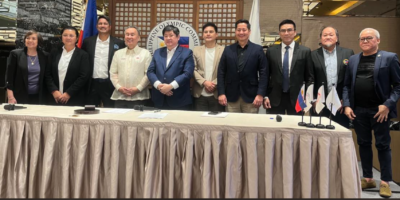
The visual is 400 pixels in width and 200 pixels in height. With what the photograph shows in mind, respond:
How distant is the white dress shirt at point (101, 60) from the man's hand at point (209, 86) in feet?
3.85

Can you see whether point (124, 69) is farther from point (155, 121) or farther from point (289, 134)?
point (289, 134)

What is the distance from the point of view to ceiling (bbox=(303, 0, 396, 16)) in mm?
3855

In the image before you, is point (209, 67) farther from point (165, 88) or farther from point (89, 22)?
point (89, 22)

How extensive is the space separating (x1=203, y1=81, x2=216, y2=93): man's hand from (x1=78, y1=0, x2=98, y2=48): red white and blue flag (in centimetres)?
177

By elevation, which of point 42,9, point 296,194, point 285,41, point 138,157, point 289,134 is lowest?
point 296,194

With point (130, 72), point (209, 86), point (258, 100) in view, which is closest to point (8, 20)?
point (130, 72)

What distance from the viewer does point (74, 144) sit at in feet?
6.35

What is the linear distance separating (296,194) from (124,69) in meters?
2.21

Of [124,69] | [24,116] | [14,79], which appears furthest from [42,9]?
[24,116]

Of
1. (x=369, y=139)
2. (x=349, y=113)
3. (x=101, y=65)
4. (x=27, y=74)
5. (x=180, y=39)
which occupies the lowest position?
(x=369, y=139)

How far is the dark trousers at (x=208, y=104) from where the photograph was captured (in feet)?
10.7

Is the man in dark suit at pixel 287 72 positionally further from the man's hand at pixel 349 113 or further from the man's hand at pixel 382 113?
the man's hand at pixel 382 113

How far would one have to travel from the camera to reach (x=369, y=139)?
2768 mm

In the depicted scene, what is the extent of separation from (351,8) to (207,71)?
2156 millimetres
